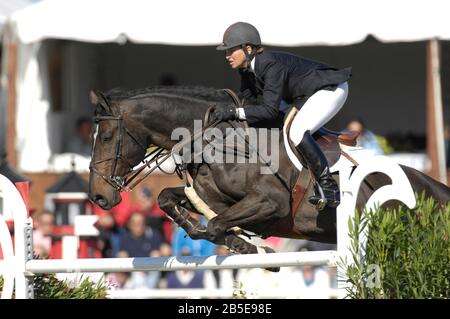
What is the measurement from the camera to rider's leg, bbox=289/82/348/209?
6055 mm

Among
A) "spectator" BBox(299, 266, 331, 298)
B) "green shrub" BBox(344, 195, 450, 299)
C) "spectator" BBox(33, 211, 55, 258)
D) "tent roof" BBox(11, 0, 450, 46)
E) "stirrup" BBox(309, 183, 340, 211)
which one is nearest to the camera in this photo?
"green shrub" BBox(344, 195, 450, 299)

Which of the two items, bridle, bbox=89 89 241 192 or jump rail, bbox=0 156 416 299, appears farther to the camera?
bridle, bbox=89 89 241 192

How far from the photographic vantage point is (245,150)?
6227 mm

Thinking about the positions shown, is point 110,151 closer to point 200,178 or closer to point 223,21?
point 200,178

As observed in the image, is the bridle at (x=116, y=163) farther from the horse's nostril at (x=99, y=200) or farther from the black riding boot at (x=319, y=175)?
the black riding boot at (x=319, y=175)

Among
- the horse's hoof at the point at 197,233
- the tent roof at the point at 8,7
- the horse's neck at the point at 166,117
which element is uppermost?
the tent roof at the point at 8,7

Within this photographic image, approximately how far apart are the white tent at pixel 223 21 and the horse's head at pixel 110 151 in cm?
469

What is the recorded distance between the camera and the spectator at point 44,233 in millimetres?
9766

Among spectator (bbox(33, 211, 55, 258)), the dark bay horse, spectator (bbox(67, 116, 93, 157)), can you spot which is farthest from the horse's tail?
spectator (bbox(67, 116, 93, 157))

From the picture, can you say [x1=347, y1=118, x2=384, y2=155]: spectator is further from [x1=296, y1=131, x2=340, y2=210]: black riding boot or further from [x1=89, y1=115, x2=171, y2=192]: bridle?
[x1=89, y1=115, x2=171, y2=192]: bridle

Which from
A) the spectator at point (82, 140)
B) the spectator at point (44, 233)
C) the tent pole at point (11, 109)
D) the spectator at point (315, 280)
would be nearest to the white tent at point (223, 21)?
the tent pole at point (11, 109)

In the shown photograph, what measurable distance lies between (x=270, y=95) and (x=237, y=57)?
1.04ft

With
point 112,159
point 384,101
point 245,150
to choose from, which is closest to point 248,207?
point 245,150

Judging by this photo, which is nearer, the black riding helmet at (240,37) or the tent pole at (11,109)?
the black riding helmet at (240,37)
